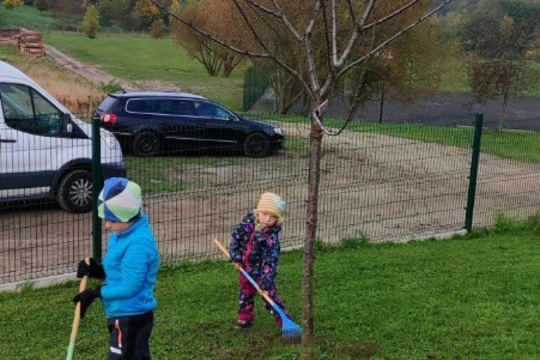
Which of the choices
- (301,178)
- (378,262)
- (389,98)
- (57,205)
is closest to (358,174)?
(301,178)

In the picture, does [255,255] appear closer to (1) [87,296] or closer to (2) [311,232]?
(2) [311,232]

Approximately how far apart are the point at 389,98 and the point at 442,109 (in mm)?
10208

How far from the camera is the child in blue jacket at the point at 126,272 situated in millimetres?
4035

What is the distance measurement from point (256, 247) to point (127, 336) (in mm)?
1626

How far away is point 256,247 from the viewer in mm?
5566

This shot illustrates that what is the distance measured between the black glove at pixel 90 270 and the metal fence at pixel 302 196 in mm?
3580

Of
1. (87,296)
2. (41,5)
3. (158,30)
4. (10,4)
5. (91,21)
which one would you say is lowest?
(87,296)

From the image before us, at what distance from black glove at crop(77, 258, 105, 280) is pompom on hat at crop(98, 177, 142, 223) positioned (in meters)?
0.44

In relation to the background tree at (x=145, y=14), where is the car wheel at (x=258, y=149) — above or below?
below

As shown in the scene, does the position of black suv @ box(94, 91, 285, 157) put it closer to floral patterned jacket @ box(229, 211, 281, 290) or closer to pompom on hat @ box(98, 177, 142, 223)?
Answer: floral patterned jacket @ box(229, 211, 281, 290)

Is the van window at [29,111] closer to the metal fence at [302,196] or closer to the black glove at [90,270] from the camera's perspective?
the metal fence at [302,196]

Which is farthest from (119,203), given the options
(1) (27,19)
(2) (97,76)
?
(1) (27,19)

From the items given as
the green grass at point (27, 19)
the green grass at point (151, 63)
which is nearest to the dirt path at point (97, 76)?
the green grass at point (151, 63)

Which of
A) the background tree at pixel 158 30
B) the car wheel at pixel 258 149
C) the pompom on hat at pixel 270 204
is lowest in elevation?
the car wheel at pixel 258 149
